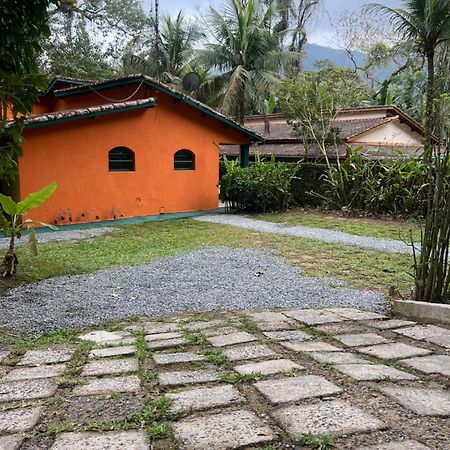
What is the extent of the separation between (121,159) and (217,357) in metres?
9.91

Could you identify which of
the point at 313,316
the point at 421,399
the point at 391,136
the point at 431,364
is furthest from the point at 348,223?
the point at 421,399

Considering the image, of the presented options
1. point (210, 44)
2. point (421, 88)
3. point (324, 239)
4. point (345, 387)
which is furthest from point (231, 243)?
point (421, 88)

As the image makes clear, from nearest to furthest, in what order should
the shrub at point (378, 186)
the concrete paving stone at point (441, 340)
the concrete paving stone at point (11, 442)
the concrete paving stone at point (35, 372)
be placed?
the concrete paving stone at point (11, 442) < the concrete paving stone at point (35, 372) < the concrete paving stone at point (441, 340) < the shrub at point (378, 186)

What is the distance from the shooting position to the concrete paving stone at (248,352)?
3.12 metres

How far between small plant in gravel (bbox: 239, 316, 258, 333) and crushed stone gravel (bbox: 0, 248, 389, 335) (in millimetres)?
470

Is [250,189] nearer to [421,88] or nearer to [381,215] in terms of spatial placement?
[381,215]

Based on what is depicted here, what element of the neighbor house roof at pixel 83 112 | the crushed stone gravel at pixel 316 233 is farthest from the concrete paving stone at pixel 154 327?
the neighbor house roof at pixel 83 112

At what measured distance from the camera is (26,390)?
8.85ft

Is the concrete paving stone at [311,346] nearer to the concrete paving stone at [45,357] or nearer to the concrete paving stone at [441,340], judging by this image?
the concrete paving stone at [441,340]

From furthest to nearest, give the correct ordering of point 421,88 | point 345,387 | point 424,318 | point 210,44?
point 421,88 < point 210,44 < point 424,318 < point 345,387

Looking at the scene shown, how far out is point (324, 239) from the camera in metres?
9.35

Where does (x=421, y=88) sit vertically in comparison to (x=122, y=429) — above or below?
above

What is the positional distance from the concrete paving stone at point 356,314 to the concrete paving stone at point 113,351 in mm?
1908

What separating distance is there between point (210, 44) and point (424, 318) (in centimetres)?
1942
